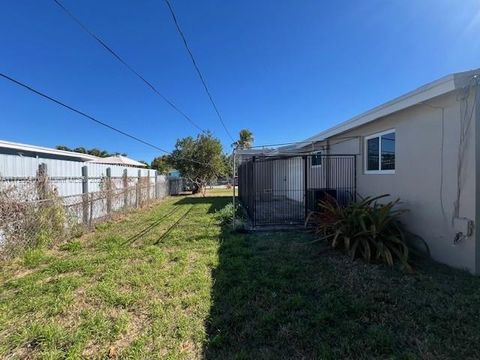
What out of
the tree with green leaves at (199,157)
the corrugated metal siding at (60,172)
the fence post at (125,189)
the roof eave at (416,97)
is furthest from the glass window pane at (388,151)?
the tree with green leaves at (199,157)

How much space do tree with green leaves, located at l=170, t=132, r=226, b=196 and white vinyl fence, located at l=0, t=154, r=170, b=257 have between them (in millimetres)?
11447

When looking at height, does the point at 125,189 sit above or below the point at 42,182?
below

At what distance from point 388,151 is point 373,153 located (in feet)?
2.35

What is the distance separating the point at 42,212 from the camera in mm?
5492

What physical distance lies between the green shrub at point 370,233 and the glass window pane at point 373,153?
5.08 ft

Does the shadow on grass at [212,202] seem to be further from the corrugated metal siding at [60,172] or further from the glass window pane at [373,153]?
the glass window pane at [373,153]

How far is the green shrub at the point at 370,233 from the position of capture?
4633 millimetres

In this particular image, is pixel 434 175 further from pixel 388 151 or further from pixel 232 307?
pixel 232 307

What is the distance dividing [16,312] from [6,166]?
2.87m

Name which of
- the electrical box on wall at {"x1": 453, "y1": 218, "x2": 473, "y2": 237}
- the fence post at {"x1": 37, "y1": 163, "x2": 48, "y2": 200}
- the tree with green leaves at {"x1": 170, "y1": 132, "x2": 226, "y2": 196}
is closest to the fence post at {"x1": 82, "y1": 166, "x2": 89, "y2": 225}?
the fence post at {"x1": 37, "y1": 163, "x2": 48, "y2": 200}

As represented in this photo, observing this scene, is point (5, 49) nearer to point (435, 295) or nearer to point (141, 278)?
point (141, 278)

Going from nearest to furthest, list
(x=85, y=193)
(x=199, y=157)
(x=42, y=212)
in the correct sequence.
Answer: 1. (x=42, y=212)
2. (x=85, y=193)
3. (x=199, y=157)

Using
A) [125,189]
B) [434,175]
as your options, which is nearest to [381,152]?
[434,175]

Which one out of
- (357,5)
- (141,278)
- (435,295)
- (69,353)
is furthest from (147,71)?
(435,295)
